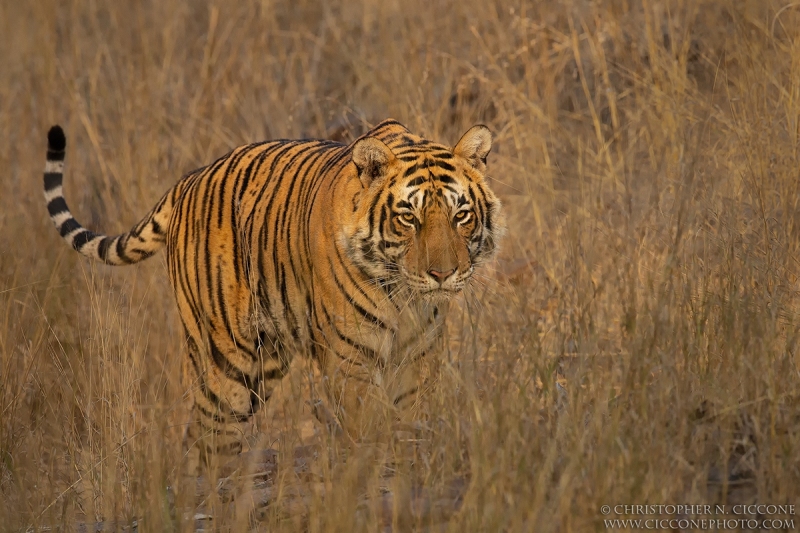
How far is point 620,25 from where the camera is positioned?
6988 mm

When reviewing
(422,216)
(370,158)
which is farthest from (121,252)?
(422,216)

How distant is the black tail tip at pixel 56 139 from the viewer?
4.62 meters

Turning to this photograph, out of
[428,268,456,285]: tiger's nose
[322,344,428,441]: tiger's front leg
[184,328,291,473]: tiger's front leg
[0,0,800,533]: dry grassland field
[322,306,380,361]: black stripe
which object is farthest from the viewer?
[184,328,291,473]: tiger's front leg

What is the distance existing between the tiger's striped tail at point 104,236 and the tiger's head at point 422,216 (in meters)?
1.19

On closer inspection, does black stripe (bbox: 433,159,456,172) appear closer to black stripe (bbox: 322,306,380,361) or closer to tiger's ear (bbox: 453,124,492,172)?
tiger's ear (bbox: 453,124,492,172)

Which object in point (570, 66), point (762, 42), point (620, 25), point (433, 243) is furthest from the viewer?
point (570, 66)

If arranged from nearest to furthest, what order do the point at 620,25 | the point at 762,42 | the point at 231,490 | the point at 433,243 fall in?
the point at 231,490 → the point at 433,243 → the point at 762,42 → the point at 620,25

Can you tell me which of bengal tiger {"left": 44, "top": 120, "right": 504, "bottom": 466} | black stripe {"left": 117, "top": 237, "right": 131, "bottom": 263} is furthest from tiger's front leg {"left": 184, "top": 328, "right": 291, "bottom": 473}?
Answer: black stripe {"left": 117, "top": 237, "right": 131, "bottom": 263}

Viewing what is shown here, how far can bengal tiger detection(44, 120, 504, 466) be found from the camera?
371 cm

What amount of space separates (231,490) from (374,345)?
990 mm

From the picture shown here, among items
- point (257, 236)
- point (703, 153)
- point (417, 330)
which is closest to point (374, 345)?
point (417, 330)

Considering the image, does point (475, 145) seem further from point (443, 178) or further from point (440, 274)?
point (440, 274)

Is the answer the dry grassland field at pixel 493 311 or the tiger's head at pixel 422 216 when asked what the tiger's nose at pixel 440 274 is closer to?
the tiger's head at pixel 422 216

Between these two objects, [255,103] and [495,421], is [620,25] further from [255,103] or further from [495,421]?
[495,421]
